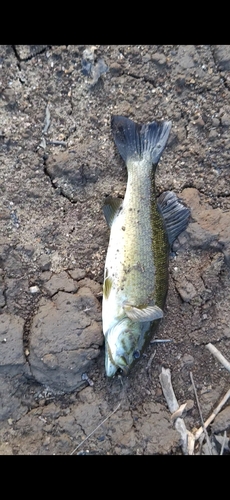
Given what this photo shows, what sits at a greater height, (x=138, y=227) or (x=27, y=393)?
(x=138, y=227)

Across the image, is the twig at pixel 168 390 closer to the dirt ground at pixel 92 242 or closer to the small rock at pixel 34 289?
the dirt ground at pixel 92 242

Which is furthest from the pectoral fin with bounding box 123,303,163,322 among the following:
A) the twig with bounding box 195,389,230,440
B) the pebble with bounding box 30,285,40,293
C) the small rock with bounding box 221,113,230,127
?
the small rock with bounding box 221,113,230,127

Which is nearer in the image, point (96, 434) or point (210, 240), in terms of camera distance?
point (96, 434)

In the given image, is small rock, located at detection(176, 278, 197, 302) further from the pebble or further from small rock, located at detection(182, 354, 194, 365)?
the pebble

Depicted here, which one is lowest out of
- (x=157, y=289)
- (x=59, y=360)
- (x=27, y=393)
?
(x=27, y=393)

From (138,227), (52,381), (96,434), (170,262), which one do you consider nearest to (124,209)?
(138,227)

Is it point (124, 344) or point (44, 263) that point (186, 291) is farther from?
point (44, 263)

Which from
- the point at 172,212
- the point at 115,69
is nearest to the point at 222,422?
the point at 172,212
